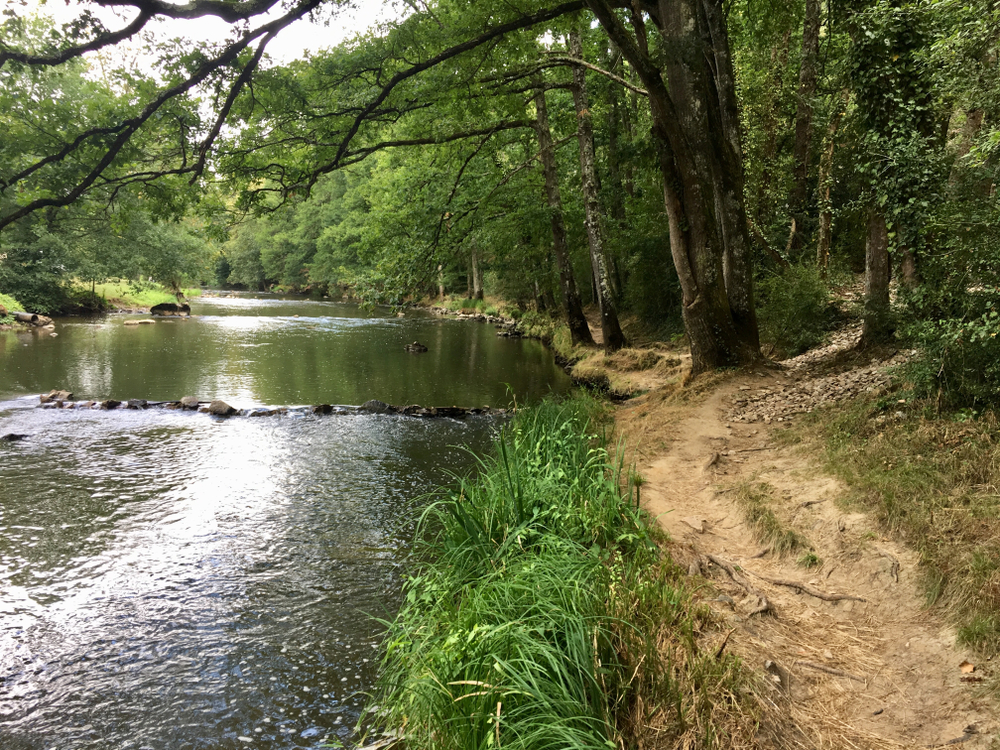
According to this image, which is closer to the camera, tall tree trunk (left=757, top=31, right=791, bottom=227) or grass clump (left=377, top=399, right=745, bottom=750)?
grass clump (left=377, top=399, right=745, bottom=750)

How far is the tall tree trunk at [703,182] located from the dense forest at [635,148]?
32 mm

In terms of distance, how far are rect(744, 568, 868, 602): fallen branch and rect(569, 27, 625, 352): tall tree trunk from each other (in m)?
10.7

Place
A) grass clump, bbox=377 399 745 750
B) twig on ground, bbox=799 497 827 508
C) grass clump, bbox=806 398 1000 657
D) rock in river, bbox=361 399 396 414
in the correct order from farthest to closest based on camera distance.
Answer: rock in river, bbox=361 399 396 414 < twig on ground, bbox=799 497 827 508 < grass clump, bbox=806 398 1000 657 < grass clump, bbox=377 399 745 750

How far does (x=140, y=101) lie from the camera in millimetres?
7629

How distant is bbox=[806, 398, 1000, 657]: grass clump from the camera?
311 cm

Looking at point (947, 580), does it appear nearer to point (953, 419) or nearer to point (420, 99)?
point (953, 419)

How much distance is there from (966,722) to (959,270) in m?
3.61

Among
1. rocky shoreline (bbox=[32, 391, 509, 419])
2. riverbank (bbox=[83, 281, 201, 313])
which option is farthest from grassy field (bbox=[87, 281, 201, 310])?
→ rocky shoreline (bbox=[32, 391, 509, 419])

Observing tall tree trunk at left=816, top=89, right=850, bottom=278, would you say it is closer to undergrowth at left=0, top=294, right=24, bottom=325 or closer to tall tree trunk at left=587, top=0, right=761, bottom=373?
tall tree trunk at left=587, top=0, right=761, bottom=373

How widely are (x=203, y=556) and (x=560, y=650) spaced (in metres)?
4.21

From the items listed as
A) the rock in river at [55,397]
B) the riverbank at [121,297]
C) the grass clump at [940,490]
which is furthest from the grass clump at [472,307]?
the grass clump at [940,490]

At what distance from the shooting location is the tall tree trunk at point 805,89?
10836 millimetres

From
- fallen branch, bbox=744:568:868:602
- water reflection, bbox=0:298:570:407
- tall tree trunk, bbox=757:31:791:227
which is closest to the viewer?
fallen branch, bbox=744:568:868:602

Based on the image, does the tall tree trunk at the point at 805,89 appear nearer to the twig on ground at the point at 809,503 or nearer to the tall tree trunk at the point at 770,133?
the tall tree trunk at the point at 770,133
